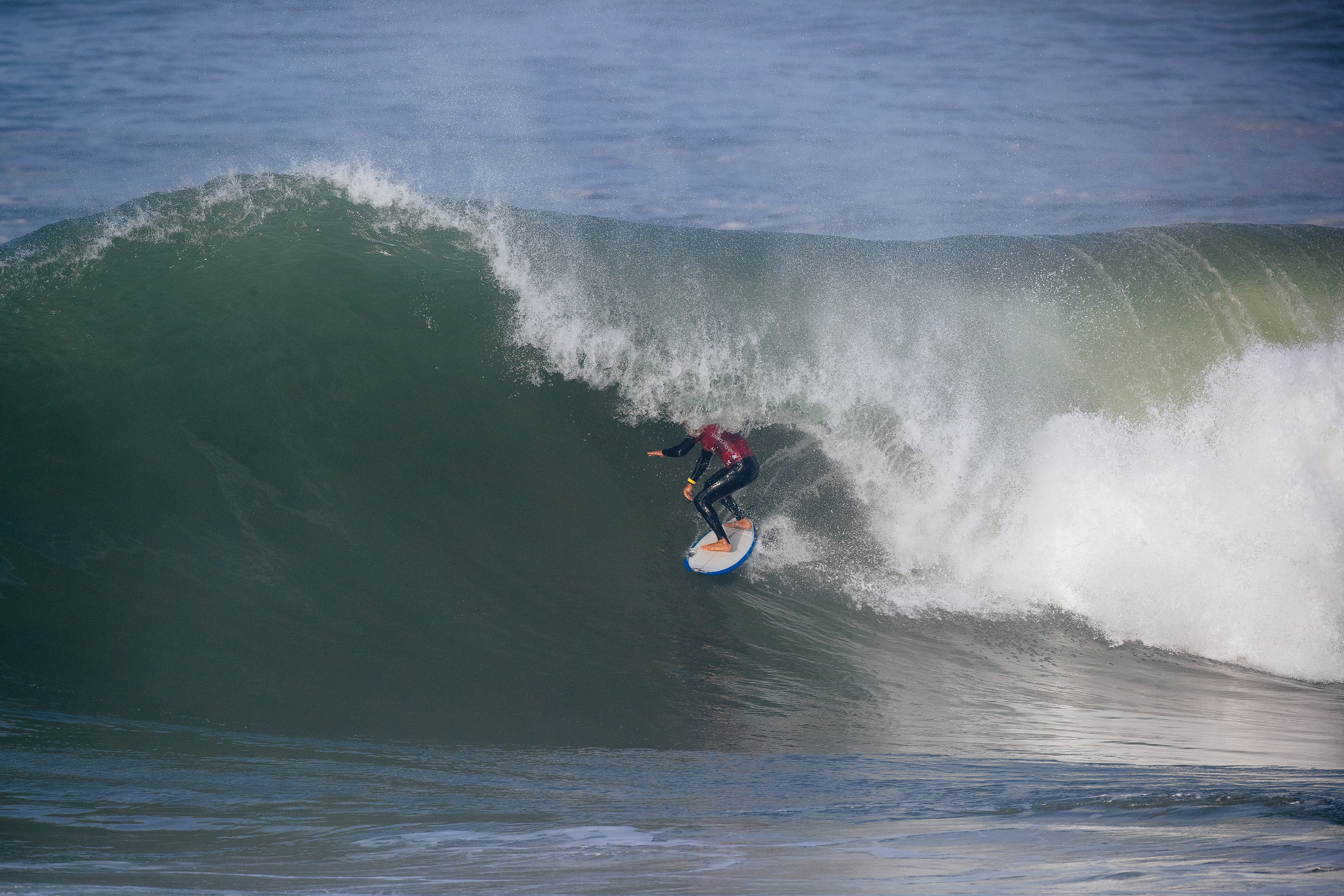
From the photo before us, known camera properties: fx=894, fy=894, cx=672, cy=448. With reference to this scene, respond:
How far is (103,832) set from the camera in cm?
305

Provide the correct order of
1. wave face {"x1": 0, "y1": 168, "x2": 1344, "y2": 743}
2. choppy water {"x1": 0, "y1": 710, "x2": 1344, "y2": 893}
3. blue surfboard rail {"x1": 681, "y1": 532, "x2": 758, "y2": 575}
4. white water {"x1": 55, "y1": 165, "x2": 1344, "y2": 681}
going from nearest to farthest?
choppy water {"x1": 0, "y1": 710, "x2": 1344, "y2": 893}
wave face {"x1": 0, "y1": 168, "x2": 1344, "y2": 743}
blue surfboard rail {"x1": 681, "y1": 532, "x2": 758, "y2": 575}
white water {"x1": 55, "y1": 165, "x2": 1344, "y2": 681}

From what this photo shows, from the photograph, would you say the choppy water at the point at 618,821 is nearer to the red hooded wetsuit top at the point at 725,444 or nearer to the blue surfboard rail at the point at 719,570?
the blue surfboard rail at the point at 719,570

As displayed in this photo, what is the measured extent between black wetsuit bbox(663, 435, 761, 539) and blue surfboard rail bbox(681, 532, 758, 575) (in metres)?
0.20

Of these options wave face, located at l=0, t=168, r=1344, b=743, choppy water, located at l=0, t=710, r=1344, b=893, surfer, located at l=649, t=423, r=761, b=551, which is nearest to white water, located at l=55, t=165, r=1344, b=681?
wave face, located at l=0, t=168, r=1344, b=743

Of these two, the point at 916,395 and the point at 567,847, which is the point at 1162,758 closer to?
the point at 567,847

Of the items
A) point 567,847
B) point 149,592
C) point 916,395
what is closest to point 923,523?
point 916,395

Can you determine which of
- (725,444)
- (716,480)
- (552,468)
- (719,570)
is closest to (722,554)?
(719,570)

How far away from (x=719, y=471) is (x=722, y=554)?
2.06 feet

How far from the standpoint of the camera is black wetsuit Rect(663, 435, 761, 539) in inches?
259

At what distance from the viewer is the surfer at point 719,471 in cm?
659

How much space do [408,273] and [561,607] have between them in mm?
4650

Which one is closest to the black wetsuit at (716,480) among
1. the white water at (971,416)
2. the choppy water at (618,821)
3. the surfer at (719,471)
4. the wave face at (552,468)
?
the surfer at (719,471)

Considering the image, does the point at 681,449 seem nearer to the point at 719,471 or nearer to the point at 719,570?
the point at 719,471

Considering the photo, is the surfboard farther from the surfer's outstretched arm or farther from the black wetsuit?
the surfer's outstretched arm
